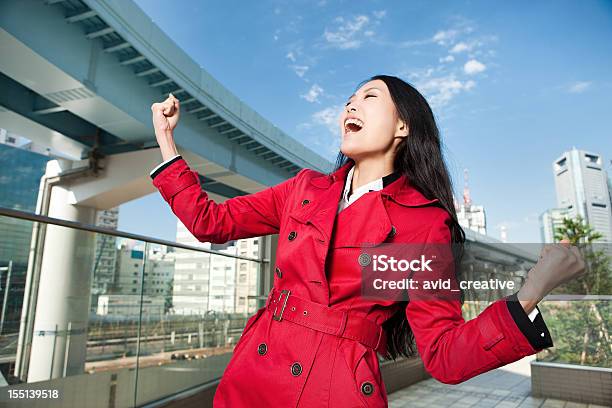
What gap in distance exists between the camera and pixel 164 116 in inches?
52.7

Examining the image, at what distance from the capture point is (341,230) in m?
1.23

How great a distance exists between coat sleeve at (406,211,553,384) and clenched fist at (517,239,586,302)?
5 centimetres

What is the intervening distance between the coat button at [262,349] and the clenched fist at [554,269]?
2.14 ft

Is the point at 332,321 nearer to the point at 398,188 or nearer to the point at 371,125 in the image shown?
the point at 398,188

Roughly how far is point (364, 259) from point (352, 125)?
451 millimetres

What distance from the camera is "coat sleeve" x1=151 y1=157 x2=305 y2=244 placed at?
4.16 ft

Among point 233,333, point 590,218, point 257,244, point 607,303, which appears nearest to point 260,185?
point 257,244

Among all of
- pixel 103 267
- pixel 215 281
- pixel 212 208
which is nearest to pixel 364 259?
pixel 212 208

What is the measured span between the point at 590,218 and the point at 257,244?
11517 cm

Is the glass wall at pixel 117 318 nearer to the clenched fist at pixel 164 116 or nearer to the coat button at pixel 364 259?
the clenched fist at pixel 164 116

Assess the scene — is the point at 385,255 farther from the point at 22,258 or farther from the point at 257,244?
the point at 257,244

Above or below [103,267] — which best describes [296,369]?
below

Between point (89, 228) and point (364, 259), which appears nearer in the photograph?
point (364, 259)

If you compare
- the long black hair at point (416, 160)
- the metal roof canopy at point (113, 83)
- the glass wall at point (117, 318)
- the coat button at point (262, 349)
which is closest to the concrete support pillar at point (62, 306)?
the glass wall at point (117, 318)
